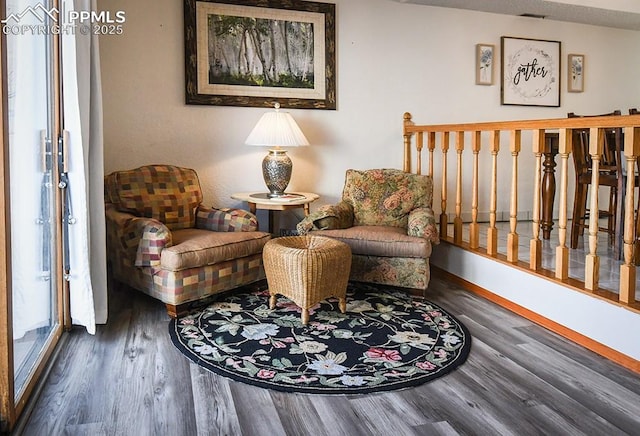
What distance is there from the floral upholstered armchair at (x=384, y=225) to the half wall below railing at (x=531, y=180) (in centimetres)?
38

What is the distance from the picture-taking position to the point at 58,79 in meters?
2.71

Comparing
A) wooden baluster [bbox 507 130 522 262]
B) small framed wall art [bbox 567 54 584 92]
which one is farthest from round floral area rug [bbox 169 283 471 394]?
small framed wall art [bbox 567 54 584 92]

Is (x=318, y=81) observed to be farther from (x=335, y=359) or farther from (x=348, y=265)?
(x=335, y=359)

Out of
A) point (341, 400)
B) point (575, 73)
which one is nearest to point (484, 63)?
point (575, 73)

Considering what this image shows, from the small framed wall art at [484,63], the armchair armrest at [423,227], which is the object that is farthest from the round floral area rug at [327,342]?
the small framed wall art at [484,63]

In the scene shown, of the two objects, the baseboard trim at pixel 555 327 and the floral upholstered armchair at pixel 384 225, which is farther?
the floral upholstered armchair at pixel 384 225

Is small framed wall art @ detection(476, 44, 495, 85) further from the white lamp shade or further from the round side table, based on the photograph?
the round side table

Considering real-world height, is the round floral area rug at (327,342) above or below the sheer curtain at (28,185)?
below

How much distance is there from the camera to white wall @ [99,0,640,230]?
4.18 m

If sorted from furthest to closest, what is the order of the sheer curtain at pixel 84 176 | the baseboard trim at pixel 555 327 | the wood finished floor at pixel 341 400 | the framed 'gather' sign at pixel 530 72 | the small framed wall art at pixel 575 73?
the small framed wall art at pixel 575 73
the framed 'gather' sign at pixel 530 72
the sheer curtain at pixel 84 176
the baseboard trim at pixel 555 327
the wood finished floor at pixel 341 400

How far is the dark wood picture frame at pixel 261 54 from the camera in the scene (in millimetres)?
4266

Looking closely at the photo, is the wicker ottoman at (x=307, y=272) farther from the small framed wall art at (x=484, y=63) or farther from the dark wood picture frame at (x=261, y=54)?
the small framed wall art at (x=484, y=63)

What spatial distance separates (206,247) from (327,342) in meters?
0.92

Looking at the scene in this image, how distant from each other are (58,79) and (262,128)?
5.24ft
